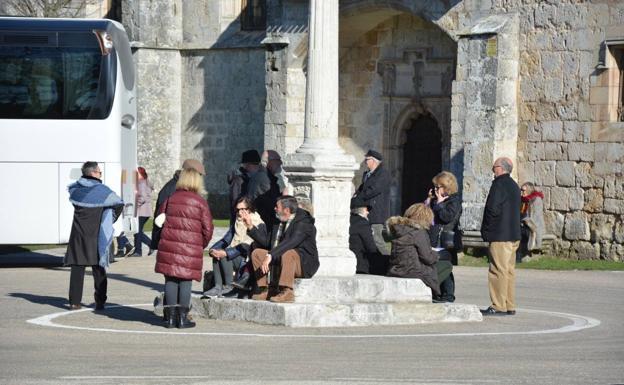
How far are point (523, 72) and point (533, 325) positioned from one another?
409 inches

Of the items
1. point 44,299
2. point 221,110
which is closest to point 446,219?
point 44,299

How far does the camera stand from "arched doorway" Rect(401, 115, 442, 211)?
2970 centimetres

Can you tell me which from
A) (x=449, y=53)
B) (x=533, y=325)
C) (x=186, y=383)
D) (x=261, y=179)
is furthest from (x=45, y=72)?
(x=186, y=383)

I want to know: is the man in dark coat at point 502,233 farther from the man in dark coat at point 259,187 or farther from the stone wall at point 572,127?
the stone wall at point 572,127

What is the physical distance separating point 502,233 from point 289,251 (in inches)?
101

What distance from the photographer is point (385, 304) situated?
1507 cm

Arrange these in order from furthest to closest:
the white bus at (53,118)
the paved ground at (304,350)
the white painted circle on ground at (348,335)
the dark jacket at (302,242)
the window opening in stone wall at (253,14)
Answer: the window opening in stone wall at (253,14)
the white bus at (53,118)
the dark jacket at (302,242)
the white painted circle on ground at (348,335)
the paved ground at (304,350)

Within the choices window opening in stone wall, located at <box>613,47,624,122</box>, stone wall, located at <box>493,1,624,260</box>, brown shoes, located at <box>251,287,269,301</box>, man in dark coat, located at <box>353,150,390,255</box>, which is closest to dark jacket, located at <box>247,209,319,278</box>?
brown shoes, located at <box>251,287,269,301</box>

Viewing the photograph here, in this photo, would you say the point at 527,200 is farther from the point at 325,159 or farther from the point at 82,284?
the point at 82,284

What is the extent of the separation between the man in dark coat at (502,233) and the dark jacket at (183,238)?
3.23 m

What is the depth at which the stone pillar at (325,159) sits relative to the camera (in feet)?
50.7

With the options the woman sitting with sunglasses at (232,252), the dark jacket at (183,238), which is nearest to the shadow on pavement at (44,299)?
the woman sitting with sunglasses at (232,252)

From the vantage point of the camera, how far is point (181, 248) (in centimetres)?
1441

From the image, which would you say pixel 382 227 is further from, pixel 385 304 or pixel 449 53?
pixel 449 53
